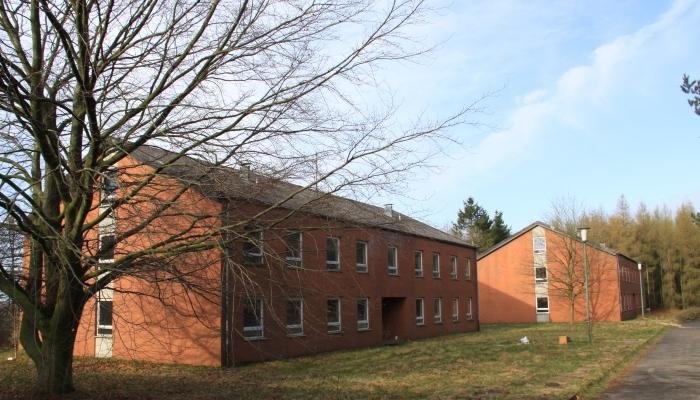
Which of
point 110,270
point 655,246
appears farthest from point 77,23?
point 655,246

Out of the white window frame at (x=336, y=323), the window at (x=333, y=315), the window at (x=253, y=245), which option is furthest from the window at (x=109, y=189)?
the window at (x=333, y=315)

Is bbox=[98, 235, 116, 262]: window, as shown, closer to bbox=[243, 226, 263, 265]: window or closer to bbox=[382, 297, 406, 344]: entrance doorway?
bbox=[243, 226, 263, 265]: window

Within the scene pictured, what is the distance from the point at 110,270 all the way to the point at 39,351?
270 centimetres

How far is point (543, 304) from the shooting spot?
49219 millimetres

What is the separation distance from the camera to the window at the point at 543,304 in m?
49.0

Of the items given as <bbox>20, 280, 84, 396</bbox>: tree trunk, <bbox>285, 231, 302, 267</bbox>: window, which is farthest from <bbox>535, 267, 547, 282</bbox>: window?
<bbox>20, 280, 84, 396</bbox>: tree trunk

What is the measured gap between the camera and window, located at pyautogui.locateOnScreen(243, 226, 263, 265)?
9258 millimetres

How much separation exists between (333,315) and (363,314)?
2622 mm

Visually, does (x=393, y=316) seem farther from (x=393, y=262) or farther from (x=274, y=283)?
(x=274, y=283)

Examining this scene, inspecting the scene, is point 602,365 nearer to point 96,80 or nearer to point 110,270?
point 110,270

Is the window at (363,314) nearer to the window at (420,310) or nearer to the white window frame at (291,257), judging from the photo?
the window at (420,310)

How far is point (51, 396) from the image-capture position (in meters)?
10.1

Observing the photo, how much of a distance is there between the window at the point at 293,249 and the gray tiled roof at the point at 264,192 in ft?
1.69

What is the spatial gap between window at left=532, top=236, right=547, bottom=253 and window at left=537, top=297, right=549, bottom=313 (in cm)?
394
